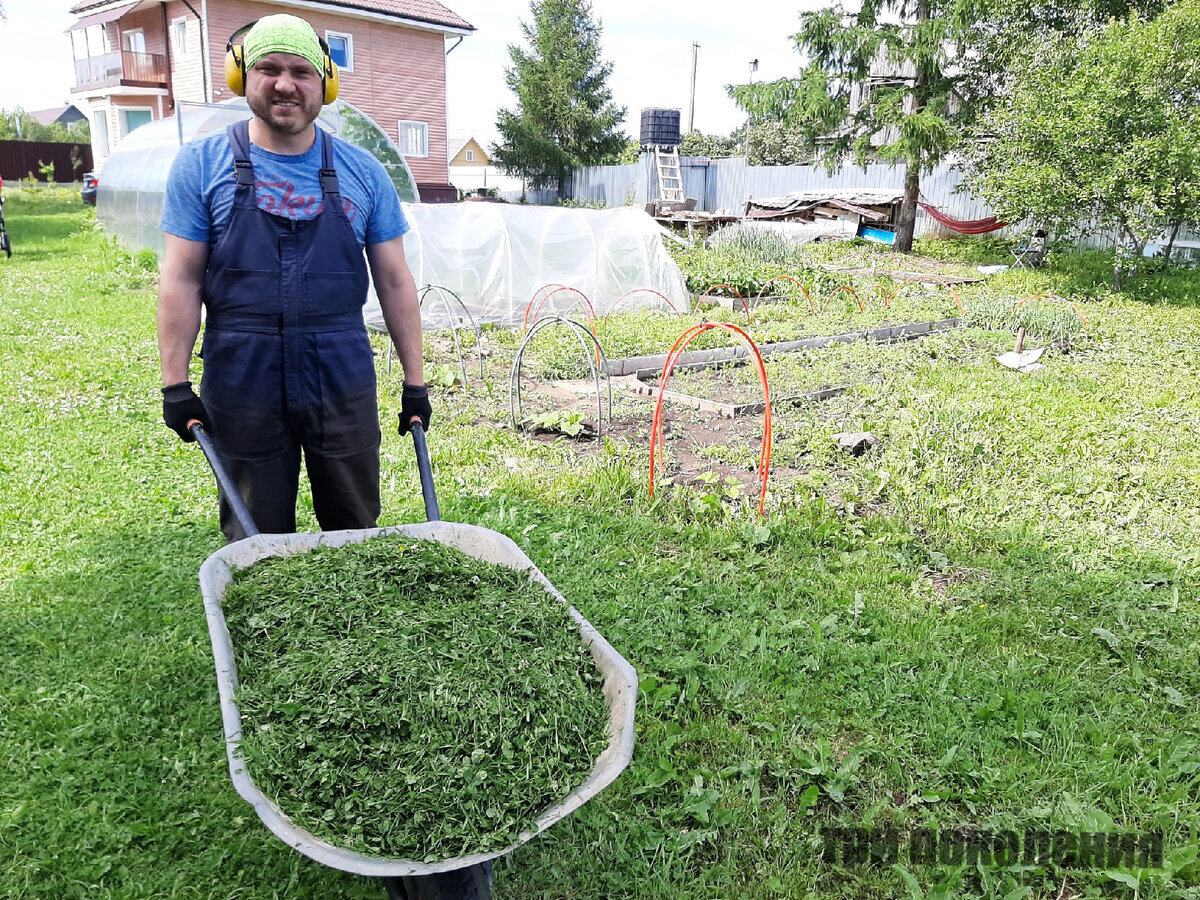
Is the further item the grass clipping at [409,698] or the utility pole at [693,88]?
the utility pole at [693,88]

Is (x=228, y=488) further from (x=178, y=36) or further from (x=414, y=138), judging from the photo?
(x=178, y=36)

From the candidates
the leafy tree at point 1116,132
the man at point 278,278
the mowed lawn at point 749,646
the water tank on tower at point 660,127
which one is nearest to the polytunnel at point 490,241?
the mowed lawn at point 749,646

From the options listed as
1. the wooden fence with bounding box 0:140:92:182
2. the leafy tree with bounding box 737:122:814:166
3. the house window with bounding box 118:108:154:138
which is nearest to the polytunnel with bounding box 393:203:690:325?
the house window with bounding box 118:108:154:138

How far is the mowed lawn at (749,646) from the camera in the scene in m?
2.41

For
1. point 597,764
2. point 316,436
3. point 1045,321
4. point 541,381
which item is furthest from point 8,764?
point 1045,321

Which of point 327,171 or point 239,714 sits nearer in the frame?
point 239,714

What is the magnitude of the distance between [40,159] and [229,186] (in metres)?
40.8

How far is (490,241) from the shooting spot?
420 inches

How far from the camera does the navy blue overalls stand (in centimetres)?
245

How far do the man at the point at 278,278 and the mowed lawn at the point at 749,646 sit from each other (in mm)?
943

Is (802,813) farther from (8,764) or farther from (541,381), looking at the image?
(541,381)

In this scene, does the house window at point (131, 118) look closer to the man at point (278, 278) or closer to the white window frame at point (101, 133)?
the white window frame at point (101, 133)

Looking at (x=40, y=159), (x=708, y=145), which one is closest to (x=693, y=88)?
(x=708, y=145)

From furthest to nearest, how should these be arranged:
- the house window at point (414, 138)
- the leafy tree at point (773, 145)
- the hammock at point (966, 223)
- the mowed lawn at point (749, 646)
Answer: the leafy tree at point (773, 145)
the house window at point (414, 138)
the hammock at point (966, 223)
the mowed lawn at point (749, 646)
